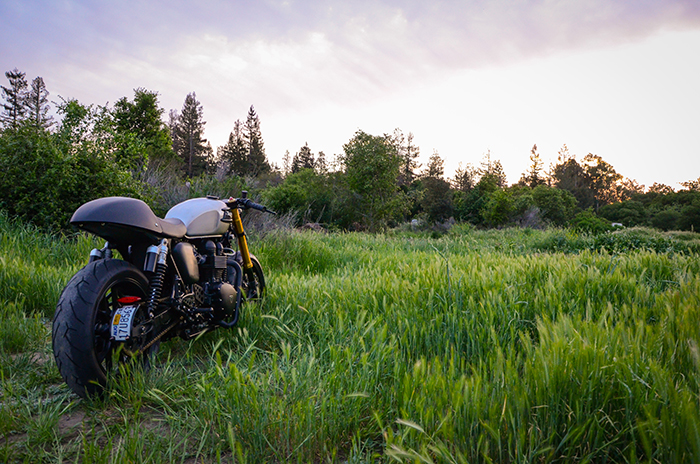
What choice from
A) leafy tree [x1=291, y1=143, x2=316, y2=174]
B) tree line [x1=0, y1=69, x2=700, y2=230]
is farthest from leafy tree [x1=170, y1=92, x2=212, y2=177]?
leafy tree [x1=291, y1=143, x2=316, y2=174]

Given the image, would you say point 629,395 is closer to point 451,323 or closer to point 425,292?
point 451,323

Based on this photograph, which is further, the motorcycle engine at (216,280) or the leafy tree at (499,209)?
the leafy tree at (499,209)

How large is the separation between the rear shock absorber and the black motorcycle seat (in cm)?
9

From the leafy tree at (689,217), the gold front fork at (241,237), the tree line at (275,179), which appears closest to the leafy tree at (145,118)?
the tree line at (275,179)

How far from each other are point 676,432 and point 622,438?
354 mm

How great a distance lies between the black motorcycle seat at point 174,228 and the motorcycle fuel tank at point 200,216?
80mm

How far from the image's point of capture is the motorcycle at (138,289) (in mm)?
1954

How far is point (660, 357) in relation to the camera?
5.39 ft

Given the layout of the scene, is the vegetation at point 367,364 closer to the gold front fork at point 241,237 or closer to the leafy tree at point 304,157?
the gold front fork at point 241,237

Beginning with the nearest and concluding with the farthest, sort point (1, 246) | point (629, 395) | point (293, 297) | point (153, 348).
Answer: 1. point (629, 395)
2. point (153, 348)
3. point (293, 297)
4. point (1, 246)

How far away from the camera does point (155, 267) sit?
232 cm

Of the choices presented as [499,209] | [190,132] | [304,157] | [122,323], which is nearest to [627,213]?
[499,209]

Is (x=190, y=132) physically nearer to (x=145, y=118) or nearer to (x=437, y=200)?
(x=145, y=118)

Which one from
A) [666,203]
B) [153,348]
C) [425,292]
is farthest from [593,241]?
[666,203]
